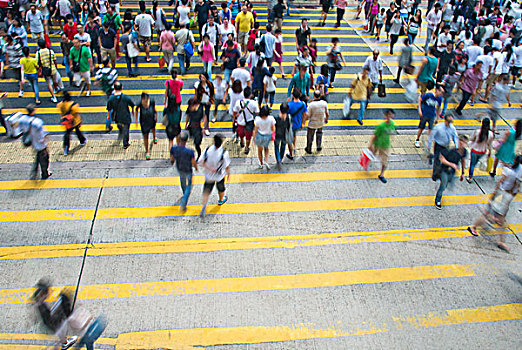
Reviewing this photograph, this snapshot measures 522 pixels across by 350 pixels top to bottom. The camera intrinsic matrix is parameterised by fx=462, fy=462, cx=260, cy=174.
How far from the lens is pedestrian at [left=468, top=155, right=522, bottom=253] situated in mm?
8477

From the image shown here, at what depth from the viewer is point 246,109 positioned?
1048cm

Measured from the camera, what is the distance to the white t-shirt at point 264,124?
9.95 metres

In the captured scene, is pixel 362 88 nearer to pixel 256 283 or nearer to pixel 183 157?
pixel 183 157

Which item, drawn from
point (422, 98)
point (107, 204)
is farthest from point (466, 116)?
point (107, 204)

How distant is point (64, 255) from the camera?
8.15m

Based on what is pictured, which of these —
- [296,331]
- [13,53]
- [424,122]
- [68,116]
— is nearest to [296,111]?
[424,122]

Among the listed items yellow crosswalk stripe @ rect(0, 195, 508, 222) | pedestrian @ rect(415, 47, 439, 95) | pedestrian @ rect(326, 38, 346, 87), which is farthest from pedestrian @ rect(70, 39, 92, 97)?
pedestrian @ rect(415, 47, 439, 95)

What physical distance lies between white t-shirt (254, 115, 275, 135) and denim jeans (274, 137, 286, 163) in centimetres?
40

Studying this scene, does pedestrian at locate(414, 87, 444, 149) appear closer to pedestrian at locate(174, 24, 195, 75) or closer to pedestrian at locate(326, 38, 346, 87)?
pedestrian at locate(326, 38, 346, 87)

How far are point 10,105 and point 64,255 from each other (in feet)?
22.8

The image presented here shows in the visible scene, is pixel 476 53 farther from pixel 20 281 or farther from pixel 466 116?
pixel 20 281

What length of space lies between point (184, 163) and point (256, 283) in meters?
2.66

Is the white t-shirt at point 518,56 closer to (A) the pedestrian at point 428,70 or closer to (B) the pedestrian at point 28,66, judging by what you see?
(A) the pedestrian at point 428,70

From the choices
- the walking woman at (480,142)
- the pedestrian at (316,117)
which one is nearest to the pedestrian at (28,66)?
the pedestrian at (316,117)
